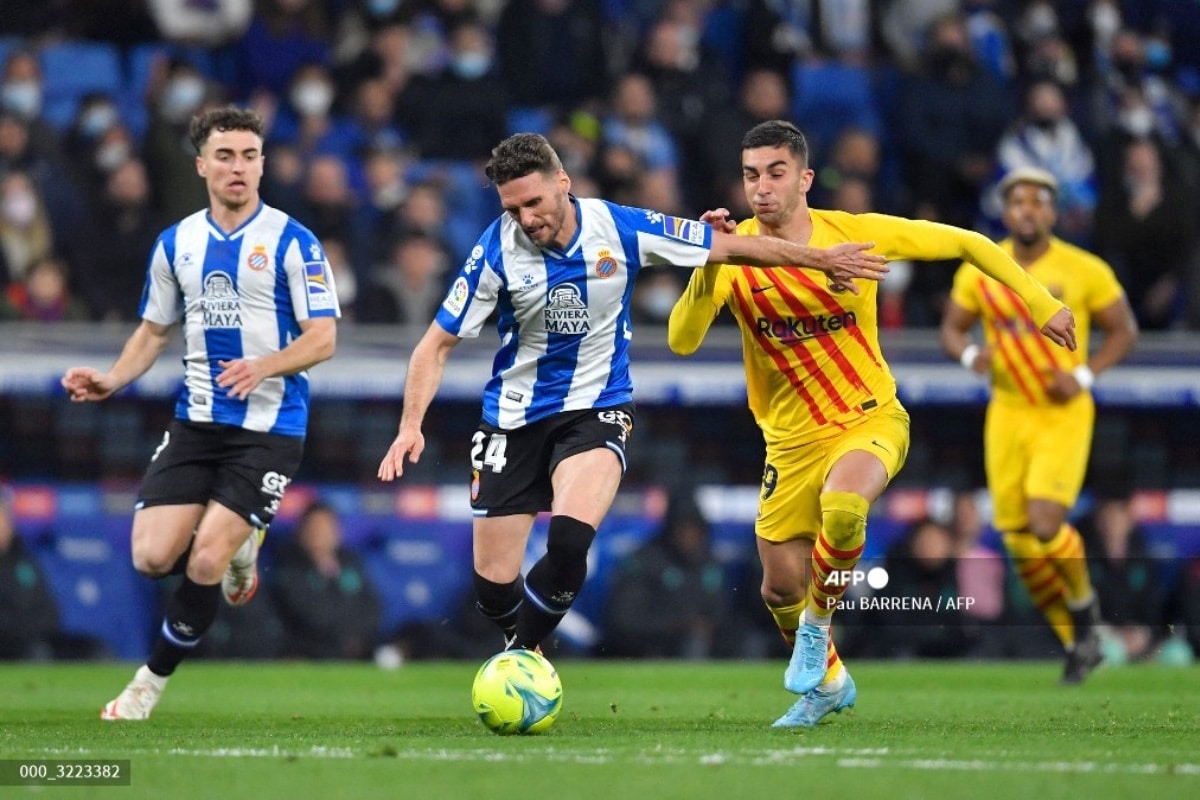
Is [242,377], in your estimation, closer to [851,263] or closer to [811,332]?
[811,332]

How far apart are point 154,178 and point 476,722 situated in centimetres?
765

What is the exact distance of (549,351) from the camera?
8.59m

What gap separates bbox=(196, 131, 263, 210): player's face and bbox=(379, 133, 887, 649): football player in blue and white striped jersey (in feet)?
4.64

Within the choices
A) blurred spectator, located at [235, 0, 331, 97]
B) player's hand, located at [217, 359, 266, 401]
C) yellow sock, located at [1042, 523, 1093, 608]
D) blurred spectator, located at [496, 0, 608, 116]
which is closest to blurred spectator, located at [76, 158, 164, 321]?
blurred spectator, located at [235, 0, 331, 97]

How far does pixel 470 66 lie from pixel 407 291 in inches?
100.0

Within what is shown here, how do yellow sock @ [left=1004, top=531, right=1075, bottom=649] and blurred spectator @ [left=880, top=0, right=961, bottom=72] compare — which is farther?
blurred spectator @ [left=880, top=0, right=961, bottom=72]

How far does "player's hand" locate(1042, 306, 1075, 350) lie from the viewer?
27.3 feet

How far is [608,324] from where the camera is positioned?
340 inches

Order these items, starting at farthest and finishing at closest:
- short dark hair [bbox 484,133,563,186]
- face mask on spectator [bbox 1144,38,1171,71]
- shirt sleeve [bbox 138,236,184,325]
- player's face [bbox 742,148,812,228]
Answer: face mask on spectator [bbox 1144,38,1171,71] → shirt sleeve [bbox 138,236,184,325] → player's face [bbox 742,148,812,228] → short dark hair [bbox 484,133,563,186]

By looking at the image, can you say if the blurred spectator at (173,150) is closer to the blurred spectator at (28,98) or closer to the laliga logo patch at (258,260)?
the blurred spectator at (28,98)

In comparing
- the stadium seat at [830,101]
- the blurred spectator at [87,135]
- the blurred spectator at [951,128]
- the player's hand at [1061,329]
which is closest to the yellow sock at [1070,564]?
the player's hand at [1061,329]

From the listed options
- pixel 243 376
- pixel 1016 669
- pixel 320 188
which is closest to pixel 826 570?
pixel 243 376

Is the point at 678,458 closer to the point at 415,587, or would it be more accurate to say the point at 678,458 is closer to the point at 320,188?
the point at 415,587

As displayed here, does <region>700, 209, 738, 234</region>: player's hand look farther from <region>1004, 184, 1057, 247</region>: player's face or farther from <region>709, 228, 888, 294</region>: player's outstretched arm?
<region>1004, 184, 1057, 247</region>: player's face
